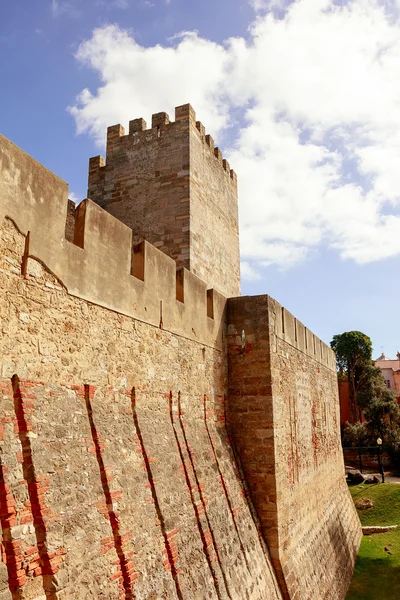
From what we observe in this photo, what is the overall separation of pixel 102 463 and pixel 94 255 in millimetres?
2064

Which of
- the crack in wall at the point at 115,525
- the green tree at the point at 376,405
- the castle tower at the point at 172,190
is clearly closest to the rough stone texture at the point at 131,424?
the crack in wall at the point at 115,525

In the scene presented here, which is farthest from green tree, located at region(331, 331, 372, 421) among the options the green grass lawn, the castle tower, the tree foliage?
the castle tower

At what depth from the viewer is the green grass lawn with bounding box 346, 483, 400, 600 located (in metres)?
10.9

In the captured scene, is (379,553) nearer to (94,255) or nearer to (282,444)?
(282,444)

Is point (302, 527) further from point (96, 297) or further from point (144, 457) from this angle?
point (96, 297)

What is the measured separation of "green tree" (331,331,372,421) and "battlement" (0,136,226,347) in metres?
35.1

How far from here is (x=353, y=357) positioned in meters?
40.7

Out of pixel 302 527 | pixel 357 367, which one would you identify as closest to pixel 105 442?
pixel 302 527

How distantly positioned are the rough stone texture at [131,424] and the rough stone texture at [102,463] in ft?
0.05

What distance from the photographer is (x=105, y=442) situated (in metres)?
4.57

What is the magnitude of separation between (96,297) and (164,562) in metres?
2.81

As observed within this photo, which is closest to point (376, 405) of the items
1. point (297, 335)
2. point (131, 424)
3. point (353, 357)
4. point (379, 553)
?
point (353, 357)

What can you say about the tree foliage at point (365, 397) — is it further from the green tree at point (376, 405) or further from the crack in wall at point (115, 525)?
the crack in wall at point (115, 525)

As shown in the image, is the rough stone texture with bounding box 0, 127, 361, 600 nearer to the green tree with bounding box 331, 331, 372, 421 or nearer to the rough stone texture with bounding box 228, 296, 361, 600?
the rough stone texture with bounding box 228, 296, 361, 600
